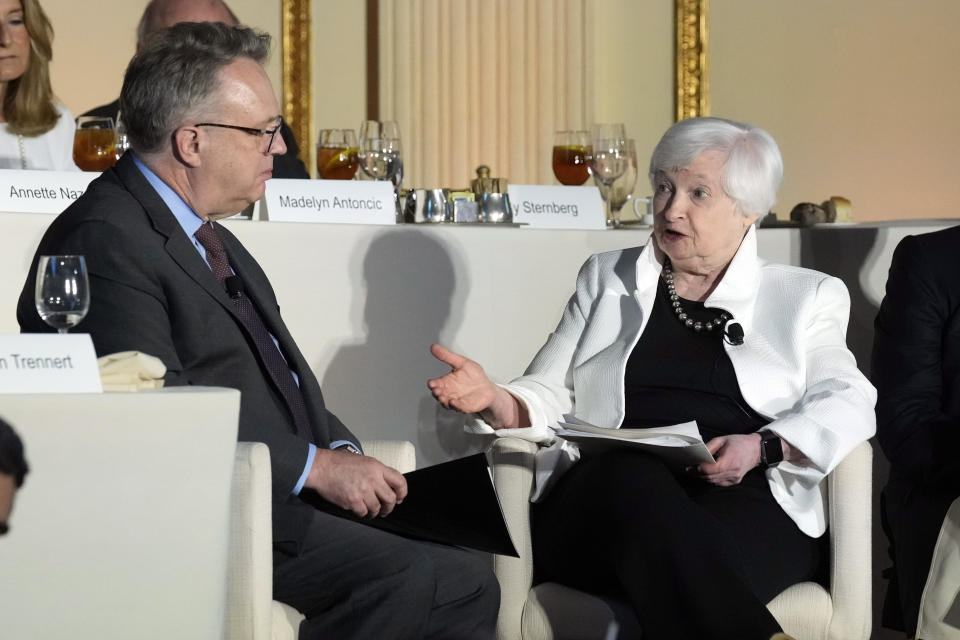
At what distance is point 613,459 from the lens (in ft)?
7.46

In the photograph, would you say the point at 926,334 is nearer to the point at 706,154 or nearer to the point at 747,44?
the point at 706,154

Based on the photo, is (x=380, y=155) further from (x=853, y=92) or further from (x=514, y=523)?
(x=853, y=92)

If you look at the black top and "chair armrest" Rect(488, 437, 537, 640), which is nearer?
"chair armrest" Rect(488, 437, 537, 640)

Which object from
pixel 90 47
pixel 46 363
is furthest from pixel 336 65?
pixel 46 363

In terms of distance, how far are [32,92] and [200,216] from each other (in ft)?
4.35

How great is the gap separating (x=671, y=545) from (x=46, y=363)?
960mm

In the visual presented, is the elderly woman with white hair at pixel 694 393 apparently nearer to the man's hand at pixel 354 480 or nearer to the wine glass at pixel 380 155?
the man's hand at pixel 354 480

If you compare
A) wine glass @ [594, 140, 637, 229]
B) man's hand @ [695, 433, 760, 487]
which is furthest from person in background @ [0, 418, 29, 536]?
wine glass @ [594, 140, 637, 229]

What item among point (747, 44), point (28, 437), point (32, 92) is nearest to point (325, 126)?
point (747, 44)

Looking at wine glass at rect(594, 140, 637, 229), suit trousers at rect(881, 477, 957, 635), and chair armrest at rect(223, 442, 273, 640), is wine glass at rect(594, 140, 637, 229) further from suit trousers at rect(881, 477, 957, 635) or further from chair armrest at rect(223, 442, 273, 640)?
chair armrest at rect(223, 442, 273, 640)

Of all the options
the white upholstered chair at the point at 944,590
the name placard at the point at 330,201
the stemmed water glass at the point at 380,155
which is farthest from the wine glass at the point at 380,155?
the white upholstered chair at the point at 944,590

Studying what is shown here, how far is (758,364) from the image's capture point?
2.47 metres

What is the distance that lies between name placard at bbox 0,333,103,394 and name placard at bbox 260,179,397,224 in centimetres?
107

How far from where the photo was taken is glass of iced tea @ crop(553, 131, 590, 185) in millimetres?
3281
